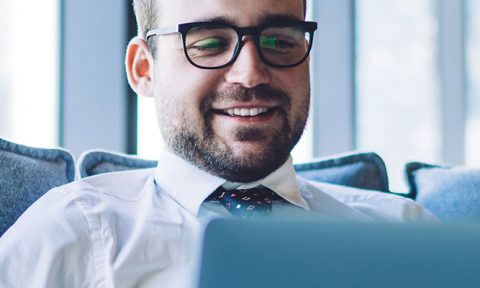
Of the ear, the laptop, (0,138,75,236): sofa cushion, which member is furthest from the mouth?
the laptop

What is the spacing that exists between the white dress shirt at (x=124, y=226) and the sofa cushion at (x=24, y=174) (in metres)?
0.10

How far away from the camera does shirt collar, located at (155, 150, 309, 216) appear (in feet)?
3.90

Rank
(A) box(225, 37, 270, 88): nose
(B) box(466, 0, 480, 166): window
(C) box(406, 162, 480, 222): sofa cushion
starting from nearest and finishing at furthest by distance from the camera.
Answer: (A) box(225, 37, 270, 88): nose < (C) box(406, 162, 480, 222): sofa cushion < (B) box(466, 0, 480, 166): window

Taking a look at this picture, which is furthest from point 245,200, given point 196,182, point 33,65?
point 33,65

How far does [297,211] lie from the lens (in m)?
1.25

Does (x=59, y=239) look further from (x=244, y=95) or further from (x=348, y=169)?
(x=348, y=169)

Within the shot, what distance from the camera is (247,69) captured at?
→ 3.71 ft

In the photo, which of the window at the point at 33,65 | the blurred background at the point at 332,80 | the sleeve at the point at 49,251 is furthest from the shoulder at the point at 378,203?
the window at the point at 33,65

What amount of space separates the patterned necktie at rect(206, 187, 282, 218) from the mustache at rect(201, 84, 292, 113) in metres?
0.16

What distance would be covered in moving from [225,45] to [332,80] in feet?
8.10

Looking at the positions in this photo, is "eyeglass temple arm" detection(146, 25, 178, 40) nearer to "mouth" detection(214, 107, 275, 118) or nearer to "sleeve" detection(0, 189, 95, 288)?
"mouth" detection(214, 107, 275, 118)

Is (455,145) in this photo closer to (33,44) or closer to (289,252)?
(33,44)

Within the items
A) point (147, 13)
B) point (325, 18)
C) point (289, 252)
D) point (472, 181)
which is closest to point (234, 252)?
point (289, 252)

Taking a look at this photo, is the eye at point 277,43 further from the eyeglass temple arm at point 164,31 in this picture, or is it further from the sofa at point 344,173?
the sofa at point 344,173
